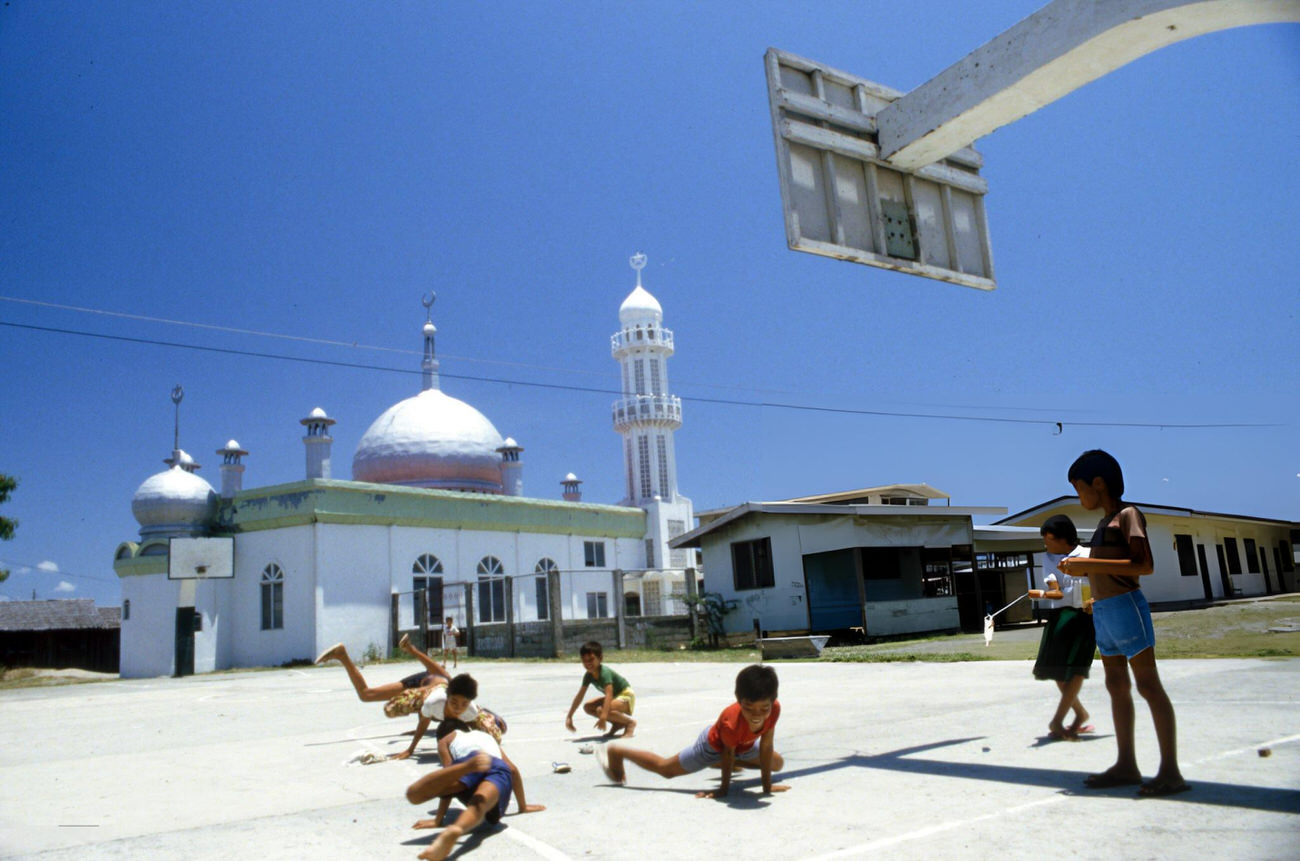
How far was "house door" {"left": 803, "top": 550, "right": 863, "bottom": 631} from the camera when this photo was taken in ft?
73.7

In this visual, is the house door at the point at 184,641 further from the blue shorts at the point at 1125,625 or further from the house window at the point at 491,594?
the blue shorts at the point at 1125,625

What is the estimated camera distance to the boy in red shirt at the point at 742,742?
4.85 metres

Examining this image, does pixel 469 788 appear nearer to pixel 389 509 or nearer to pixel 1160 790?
pixel 1160 790

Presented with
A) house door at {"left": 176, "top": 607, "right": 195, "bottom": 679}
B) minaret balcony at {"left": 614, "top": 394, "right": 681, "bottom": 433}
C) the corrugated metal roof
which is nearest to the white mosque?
house door at {"left": 176, "top": 607, "right": 195, "bottom": 679}

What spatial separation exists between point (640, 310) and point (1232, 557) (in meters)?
27.5

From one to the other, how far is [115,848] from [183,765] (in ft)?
11.2

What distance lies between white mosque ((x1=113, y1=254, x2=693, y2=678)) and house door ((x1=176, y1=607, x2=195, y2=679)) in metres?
0.04

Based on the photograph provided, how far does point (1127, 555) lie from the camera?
456cm

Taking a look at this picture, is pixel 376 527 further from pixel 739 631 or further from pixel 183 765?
pixel 183 765

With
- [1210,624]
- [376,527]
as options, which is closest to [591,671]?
[1210,624]

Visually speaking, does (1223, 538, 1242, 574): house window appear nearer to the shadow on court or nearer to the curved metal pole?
the curved metal pole

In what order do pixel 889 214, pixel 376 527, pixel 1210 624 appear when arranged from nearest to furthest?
pixel 889 214, pixel 1210 624, pixel 376 527

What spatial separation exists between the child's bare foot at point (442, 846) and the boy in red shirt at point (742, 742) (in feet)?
4.85

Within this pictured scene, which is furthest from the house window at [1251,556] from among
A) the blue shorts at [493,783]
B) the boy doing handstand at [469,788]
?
the blue shorts at [493,783]
